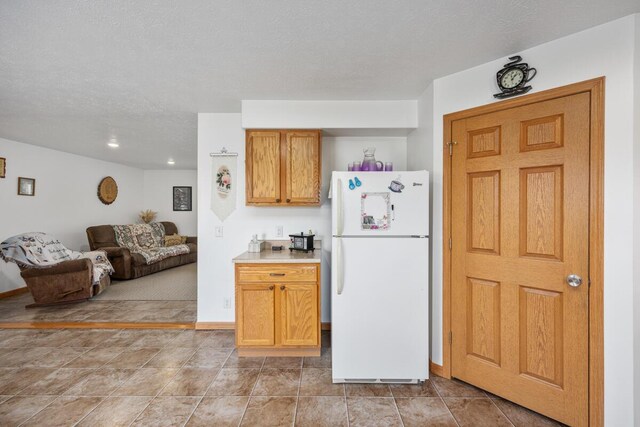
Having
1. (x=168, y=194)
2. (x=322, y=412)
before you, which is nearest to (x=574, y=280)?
(x=322, y=412)

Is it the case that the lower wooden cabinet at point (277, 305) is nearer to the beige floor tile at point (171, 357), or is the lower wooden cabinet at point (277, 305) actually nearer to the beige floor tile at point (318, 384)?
the beige floor tile at point (318, 384)

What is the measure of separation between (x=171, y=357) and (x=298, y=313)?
4.04 ft

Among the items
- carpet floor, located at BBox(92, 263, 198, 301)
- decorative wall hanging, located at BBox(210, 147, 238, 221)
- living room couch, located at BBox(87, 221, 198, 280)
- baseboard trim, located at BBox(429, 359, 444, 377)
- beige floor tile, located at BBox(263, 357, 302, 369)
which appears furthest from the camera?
living room couch, located at BBox(87, 221, 198, 280)

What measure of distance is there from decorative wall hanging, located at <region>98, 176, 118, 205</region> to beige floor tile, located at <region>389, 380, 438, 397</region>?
6.70 m

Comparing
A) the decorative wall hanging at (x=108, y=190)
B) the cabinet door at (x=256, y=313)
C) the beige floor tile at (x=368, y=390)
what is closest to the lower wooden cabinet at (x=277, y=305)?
the cabinet door at (x=256, y=313)

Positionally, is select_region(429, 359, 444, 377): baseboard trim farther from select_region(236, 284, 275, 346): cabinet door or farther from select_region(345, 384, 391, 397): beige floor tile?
select_region(236, 284, 275, 346): cabinet door

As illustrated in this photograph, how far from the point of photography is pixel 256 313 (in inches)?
97.0

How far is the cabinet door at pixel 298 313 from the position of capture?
2453mm

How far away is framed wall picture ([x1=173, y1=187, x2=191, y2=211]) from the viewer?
24.4 ft

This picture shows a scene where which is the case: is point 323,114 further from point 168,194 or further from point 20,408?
point 168,194

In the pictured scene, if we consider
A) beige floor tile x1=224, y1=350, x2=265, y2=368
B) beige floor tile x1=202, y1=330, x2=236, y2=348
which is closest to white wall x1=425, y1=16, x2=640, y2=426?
beige floor tile x1=224, y1=350, x2=265, y2=368

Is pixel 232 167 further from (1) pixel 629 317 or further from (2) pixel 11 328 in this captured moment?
(1) pixel 629 317

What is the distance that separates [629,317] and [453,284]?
92 centimetres

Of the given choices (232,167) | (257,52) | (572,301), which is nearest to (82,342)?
(232,167)
